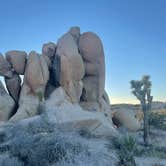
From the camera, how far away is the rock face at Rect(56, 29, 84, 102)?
25.2 metres

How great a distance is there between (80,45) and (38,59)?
156 inches

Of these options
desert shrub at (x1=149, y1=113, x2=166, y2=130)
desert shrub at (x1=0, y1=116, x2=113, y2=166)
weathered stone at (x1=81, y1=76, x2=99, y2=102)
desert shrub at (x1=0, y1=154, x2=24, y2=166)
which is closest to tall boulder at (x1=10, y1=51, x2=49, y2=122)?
weathered stone at (x1=81, y1=76, x2=99, y2=102)

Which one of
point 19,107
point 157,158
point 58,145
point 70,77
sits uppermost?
point 70,77

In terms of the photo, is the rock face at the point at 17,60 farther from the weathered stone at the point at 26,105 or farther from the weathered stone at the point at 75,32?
the weathered stone at the point at 75,32

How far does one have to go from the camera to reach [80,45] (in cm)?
2792

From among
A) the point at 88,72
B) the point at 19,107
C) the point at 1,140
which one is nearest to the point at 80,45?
the point at 88,72

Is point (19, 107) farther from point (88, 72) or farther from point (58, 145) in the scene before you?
point (58, 145)

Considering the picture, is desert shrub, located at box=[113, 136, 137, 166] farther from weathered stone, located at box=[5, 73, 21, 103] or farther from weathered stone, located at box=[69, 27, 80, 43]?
weathered stone, located at box=[69, 27, 80, 43]

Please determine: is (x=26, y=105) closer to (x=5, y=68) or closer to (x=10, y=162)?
(x=5, y=68)

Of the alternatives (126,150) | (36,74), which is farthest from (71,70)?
(126,150)

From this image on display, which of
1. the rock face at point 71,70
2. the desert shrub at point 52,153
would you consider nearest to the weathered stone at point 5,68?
the rock face at point 71,70

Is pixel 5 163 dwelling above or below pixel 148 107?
below

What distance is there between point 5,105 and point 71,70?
551cm

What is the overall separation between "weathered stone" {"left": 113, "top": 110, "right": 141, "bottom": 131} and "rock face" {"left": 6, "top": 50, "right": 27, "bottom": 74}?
9721mm
